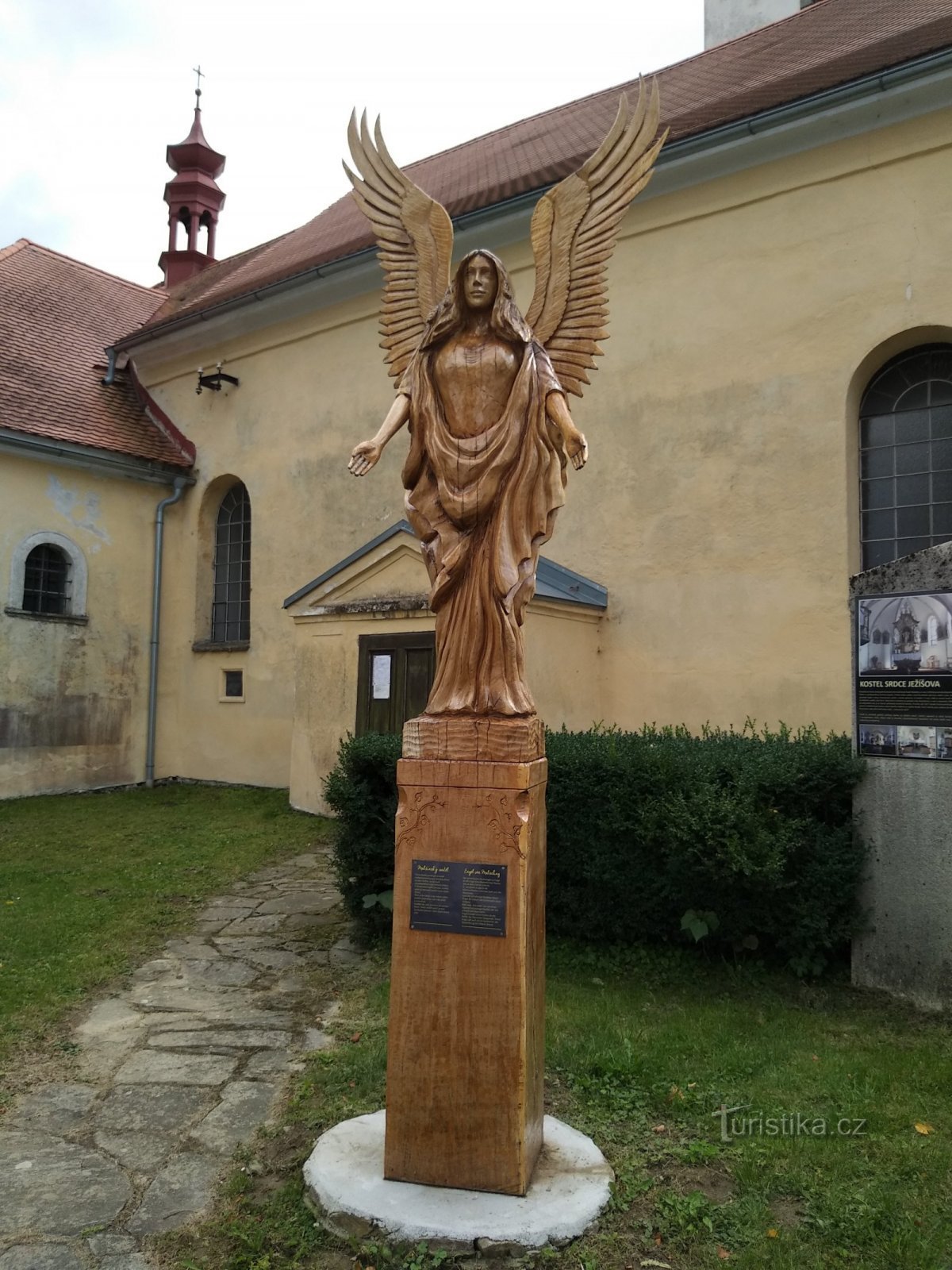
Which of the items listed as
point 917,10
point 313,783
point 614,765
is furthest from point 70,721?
point 917,10

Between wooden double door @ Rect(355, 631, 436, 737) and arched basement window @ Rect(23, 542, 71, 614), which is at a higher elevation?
arched basement window @ Rect(23, 542, 71, 614)

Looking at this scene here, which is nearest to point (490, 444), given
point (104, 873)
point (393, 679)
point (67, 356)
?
point (104, 873)

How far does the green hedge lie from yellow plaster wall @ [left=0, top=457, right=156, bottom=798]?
409 inches

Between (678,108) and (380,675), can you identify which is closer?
(380,675)

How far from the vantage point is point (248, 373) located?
15227 millimetres

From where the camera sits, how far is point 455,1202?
319 centimetres

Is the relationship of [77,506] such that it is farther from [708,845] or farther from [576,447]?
[576,447]

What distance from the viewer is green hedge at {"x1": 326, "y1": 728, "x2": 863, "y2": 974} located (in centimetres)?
515

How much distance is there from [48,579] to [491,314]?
12.6 metres

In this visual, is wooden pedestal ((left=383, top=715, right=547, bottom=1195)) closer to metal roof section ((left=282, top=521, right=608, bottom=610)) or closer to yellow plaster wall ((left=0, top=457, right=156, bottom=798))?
metal roof section ((left=282, top=521, right=608, bottom=610))

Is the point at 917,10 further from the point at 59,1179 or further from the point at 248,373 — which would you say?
the point at 59,1179

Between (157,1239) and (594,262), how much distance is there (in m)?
4.04

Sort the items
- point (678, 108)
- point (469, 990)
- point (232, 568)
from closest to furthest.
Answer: point (469, 990) → point (678, 108) → point (232, 568)

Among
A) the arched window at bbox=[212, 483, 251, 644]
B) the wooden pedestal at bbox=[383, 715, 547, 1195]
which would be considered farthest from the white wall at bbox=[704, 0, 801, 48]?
the wooden pedestal at bbox=[383, 715, 547, 1195]
